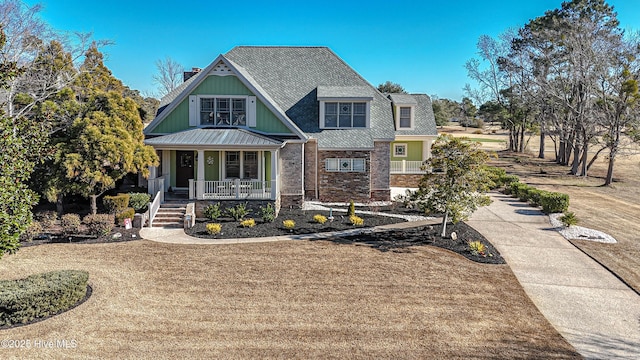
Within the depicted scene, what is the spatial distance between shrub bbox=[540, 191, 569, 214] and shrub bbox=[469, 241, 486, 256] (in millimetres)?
8447

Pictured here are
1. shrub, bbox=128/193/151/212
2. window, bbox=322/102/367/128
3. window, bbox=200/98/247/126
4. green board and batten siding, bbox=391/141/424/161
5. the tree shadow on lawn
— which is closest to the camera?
the tree shadow on lawn

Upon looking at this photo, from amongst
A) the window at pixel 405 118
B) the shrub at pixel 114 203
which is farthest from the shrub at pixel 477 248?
the window at pixel 405 118

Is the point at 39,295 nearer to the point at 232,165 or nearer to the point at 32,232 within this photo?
the point at 32,232

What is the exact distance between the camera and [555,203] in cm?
2056

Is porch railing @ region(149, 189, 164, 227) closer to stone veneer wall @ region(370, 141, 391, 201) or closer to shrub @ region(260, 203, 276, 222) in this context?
shrub @ region(260, 203, 276, 222)

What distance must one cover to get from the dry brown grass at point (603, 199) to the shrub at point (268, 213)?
12850 millimetres

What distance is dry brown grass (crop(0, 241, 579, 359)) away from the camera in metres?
8.16

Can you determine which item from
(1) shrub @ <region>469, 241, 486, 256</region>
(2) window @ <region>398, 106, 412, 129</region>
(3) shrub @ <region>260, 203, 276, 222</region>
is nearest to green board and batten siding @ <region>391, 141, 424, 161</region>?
(2) window @ <region>398, 106, 412, 129</region>

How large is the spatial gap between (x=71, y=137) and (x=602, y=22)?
159ft

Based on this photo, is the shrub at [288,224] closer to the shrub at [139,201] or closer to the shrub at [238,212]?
the shrub at [238,212]

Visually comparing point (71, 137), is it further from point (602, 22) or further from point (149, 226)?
point (602, 22)

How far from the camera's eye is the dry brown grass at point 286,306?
26.8 ft

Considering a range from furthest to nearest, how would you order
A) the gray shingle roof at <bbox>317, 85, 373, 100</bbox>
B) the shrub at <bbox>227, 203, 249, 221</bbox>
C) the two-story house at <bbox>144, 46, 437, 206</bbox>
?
the gray shingle roof at <bbox>317, 85, 373, 100</bbox>
the two-story house at <bbox>144, 46, 437, 206</bbox>
the shrub at <bbox>227, 203, 249, 221</bbox>

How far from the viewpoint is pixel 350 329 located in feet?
29.1
